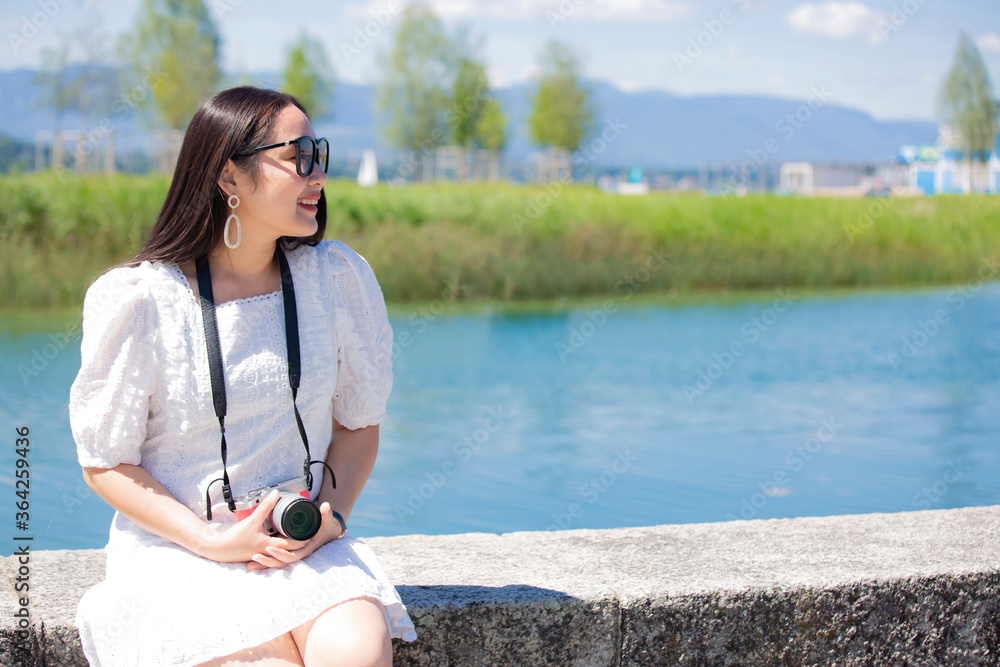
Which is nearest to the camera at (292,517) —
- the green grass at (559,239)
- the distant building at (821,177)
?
the green grass at (559,239)

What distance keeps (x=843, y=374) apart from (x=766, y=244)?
703cm

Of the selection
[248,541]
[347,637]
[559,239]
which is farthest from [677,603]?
[559,239]

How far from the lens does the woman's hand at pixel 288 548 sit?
5.41ft

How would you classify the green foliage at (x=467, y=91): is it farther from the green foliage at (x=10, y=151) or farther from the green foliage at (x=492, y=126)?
the green foliage at (x=10, y=151)

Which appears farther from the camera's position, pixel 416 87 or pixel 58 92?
pixel 416 87

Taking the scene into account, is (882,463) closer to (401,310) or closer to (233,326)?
(233,326)

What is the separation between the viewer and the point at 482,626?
6.25 ft

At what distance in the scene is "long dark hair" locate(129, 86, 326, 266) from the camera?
180cm

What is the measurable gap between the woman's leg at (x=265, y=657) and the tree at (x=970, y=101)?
3110 centimetres

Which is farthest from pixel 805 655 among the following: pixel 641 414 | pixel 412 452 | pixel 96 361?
pixel 641 414

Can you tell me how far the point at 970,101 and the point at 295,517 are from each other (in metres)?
31.6

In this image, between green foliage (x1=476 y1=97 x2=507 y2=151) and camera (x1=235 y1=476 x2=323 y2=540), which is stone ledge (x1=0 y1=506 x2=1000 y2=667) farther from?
green foliage (x1=476 y1=97 x2=507 y2=151)

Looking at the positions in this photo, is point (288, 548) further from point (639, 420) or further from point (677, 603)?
point (639, 420)

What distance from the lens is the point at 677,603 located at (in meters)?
1.97
